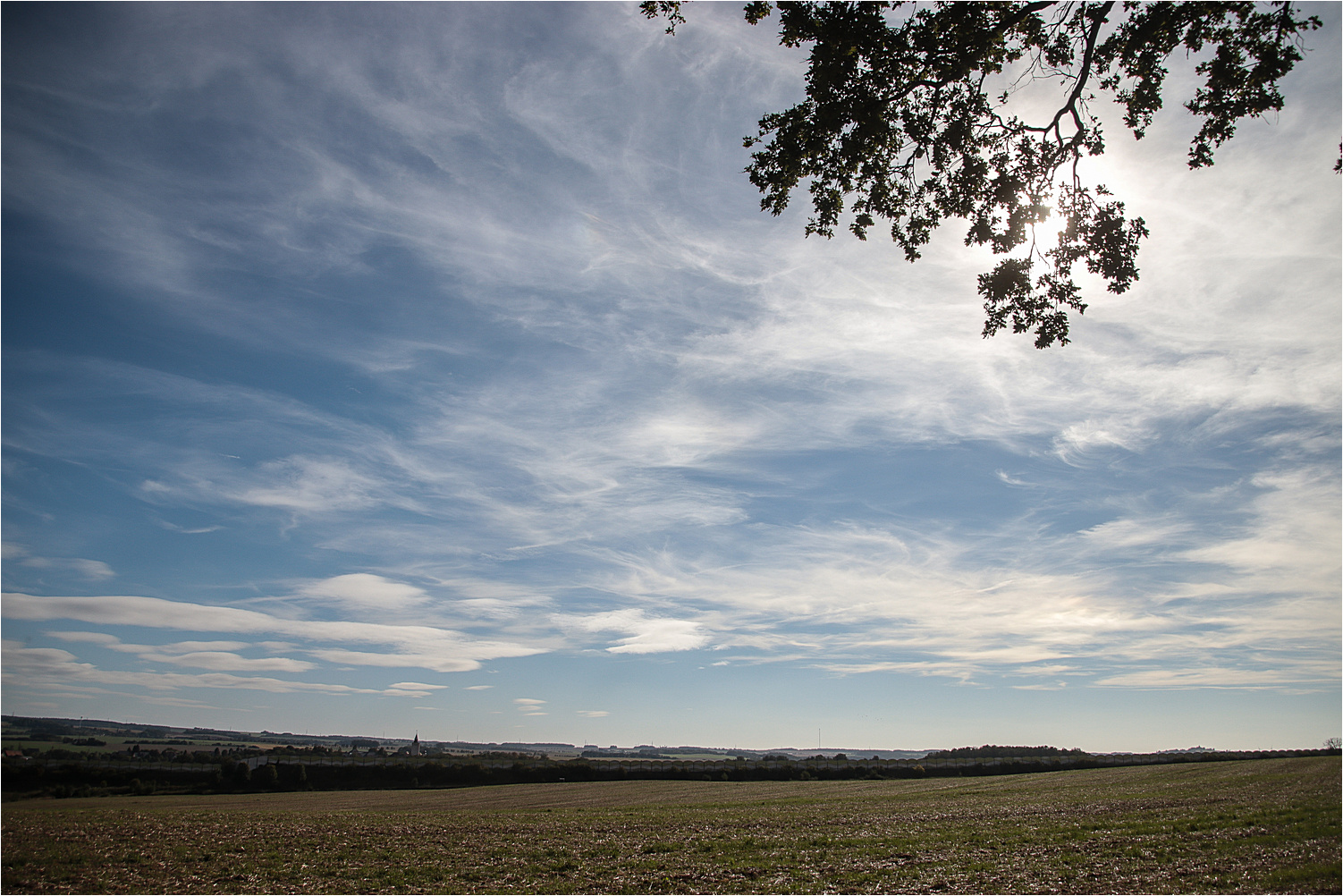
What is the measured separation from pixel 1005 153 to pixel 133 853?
36859 mm

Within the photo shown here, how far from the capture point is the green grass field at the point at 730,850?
17188 mm

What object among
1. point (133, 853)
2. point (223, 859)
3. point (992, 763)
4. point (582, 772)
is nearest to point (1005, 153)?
point (223, 859)

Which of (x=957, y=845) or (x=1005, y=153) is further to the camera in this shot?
(x=957, y=845)

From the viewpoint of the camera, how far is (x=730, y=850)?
23266mm

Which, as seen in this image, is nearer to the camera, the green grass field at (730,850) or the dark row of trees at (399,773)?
the green grass field at (730,850)

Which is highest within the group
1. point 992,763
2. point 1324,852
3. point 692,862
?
point 1324,852

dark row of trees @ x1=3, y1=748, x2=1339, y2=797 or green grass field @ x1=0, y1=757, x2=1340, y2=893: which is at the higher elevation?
green grass field @ x1=0, y1=757, x2=1340, y2=893

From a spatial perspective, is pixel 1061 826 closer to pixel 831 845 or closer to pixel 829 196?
pixel 831 845

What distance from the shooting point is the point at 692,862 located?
2094 centimetres

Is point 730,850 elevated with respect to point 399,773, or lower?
elevated

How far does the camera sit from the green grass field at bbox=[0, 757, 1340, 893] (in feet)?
56.4

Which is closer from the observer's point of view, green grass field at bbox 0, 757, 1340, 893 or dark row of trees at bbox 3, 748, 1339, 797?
green grass field at bbox 0, 757, 1340, 893

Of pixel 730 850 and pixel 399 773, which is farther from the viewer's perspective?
pixel 399 773

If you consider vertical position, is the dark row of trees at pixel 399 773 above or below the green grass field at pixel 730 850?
below
